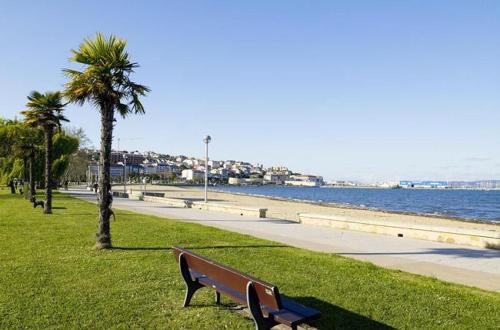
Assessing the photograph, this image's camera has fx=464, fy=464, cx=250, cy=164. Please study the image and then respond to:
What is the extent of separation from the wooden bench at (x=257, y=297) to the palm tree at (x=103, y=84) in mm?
5678

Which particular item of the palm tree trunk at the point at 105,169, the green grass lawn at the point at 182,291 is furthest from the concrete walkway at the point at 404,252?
the palm tree trunk at the point at 105,169

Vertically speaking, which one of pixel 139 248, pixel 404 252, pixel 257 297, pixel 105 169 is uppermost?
pixel 105 169

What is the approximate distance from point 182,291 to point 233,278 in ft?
6.32

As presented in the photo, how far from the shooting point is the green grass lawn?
17.9ft

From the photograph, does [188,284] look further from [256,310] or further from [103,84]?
[103,84]

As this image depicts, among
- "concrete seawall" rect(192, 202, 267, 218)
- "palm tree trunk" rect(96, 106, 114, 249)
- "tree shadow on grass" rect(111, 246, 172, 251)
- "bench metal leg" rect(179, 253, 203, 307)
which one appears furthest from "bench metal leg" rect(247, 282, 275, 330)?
"concrete seawall" rect(192, 202, 267, 218)

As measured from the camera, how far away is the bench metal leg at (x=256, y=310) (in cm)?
461

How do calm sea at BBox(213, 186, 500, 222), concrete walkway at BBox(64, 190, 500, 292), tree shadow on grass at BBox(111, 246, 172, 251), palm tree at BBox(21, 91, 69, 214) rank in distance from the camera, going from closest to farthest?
concrete walkway at BBox(64, 190, 500, 292) < tree shadow on grass at BBox(111, 246, 172, 251) < palm tree at BBox(21, 91, 69, 214) < calm sea at BBox(213, 186, 500, 222)

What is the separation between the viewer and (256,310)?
4625 millimetres

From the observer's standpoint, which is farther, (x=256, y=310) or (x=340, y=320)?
(x=340, y=320)

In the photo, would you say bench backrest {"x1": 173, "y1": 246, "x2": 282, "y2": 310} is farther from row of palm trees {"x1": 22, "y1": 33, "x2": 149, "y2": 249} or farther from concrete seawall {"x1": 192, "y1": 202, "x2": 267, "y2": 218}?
concrete seawall {"x1": 192, "y1": 202, "x2": 267, "y2": 218}

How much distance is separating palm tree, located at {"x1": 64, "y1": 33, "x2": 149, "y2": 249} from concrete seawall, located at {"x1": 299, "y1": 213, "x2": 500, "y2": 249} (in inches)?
337

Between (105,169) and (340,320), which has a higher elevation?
(105,169)

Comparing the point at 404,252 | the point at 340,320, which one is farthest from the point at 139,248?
the point at 340,320
